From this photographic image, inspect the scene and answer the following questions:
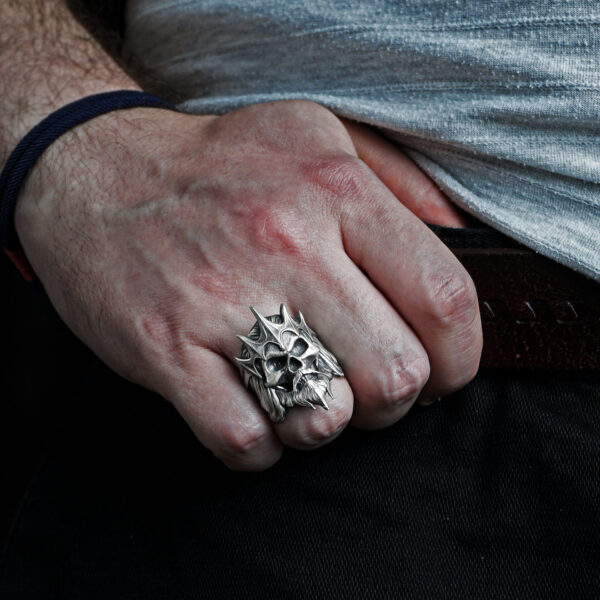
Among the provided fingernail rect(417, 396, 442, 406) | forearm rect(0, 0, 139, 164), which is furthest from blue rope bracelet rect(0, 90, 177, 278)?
fingernail rect(417, 396, 442, 406)

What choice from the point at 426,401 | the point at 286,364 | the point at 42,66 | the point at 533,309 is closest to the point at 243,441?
the point at 286,364

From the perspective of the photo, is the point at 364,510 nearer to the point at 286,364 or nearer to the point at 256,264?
the point at 286,364

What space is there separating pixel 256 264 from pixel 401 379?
0.21 m

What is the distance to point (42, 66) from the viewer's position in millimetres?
935

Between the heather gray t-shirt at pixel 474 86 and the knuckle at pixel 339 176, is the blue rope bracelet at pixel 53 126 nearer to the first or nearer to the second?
the heather gray t-shirt at pixel 474 86

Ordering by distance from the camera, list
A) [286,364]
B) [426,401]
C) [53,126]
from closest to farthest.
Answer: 1. [286,364]
2. [426,401]
3. [53,126]

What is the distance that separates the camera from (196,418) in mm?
709

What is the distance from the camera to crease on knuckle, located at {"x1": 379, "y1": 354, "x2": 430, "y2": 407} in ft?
2.19

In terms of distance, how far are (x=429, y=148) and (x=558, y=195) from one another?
0.17m

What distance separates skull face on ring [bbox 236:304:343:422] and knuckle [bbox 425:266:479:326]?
0.41ft

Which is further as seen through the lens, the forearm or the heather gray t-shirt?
the forearm

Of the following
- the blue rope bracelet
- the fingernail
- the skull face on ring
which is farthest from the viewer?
the blue rope bracelet

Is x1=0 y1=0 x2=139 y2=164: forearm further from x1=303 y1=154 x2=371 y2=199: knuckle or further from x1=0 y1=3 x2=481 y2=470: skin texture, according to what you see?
x1=303 y1=154 x2=371 y2=199: knuckle

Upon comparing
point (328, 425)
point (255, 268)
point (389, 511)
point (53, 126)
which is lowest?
point (389, 511)
